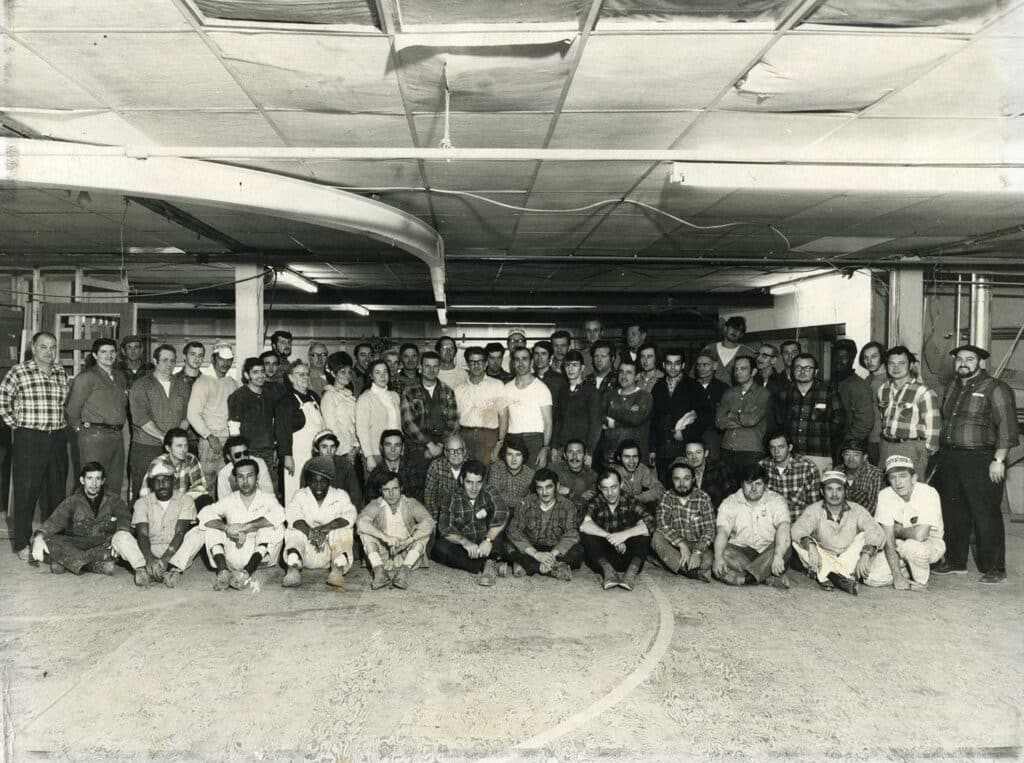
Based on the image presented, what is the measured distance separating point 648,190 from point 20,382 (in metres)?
4.52

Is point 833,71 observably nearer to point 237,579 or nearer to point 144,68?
point 144,68

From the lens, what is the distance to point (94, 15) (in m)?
2.48

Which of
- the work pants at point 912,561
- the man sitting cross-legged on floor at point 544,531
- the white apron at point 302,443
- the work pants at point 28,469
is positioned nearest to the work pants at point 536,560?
the man sitting cross-legged on floor at point 544,531

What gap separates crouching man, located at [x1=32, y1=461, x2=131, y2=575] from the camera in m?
4.74

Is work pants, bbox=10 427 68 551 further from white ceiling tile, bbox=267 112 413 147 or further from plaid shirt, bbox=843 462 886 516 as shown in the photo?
plaid shirt, bbox=843 462 886 516

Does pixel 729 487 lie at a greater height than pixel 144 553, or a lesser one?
greater

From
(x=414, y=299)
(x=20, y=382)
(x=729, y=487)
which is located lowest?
(x=729, y=487)

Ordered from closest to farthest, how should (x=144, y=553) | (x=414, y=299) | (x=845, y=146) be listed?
(x=845, y=146) → (x=144, y=553) → (x=414, y=299)

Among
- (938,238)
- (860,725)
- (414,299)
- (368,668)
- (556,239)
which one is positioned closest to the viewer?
(860,725)

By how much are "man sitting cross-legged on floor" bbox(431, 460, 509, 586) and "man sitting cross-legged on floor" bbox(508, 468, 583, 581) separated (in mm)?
108

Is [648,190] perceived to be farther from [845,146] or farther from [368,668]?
[368,668]

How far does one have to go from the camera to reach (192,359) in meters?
5.57

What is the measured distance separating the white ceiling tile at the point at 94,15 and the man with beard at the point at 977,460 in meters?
5.09

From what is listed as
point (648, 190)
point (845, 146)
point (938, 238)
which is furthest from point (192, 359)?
point (938, 238)
